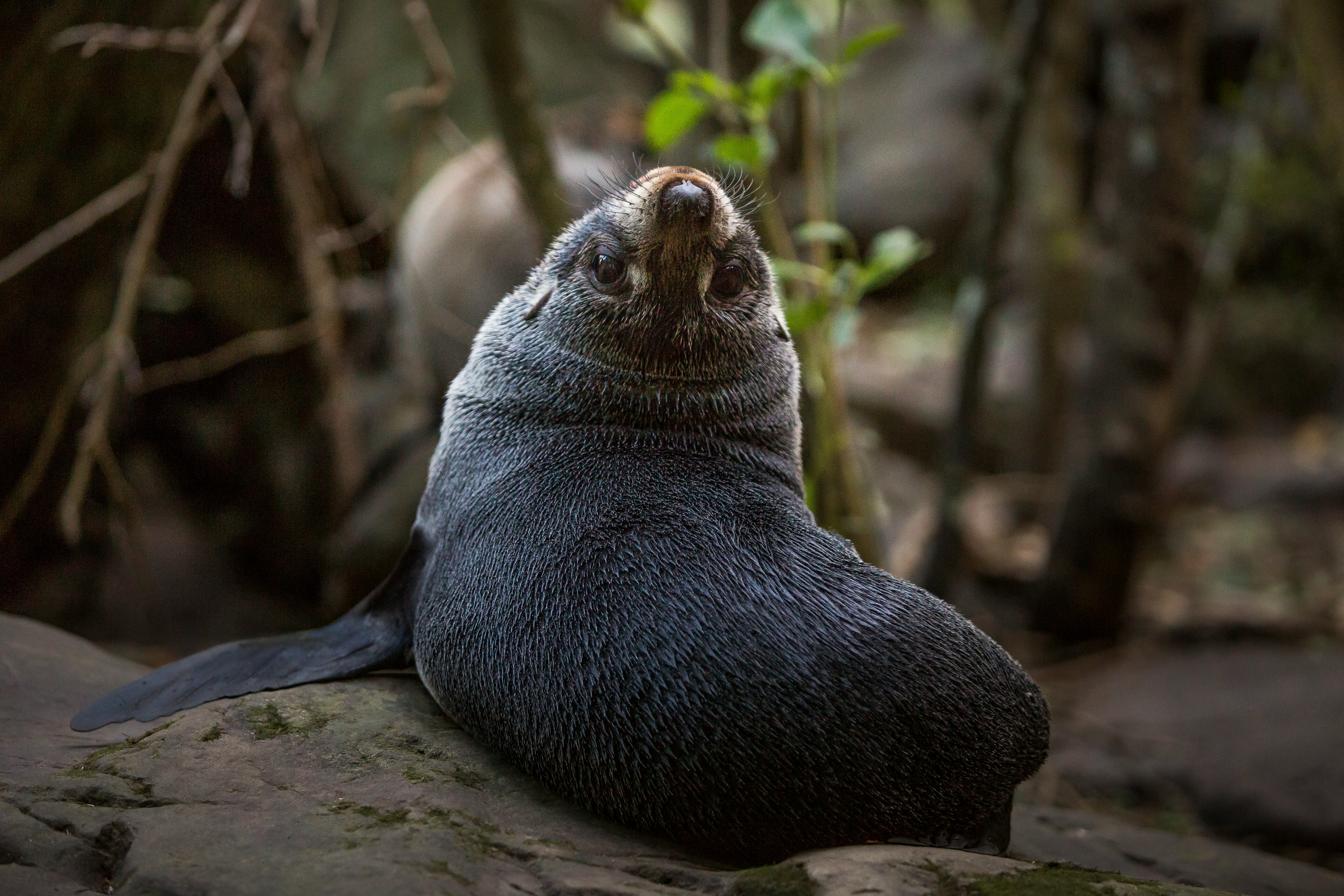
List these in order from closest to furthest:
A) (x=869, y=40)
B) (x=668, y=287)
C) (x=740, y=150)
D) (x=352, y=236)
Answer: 1. (x=668, y=287)
2. (x=869, y=40)
3. (x=740, y=150)
4. (x=352, y=236)

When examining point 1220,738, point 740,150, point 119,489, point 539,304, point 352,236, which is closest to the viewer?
point 539,304

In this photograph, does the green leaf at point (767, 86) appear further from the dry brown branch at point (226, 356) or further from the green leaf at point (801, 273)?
the dry brown branch at point (226, 356)

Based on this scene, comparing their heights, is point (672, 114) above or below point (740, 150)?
above

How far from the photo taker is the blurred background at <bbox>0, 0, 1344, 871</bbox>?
17.6 ft

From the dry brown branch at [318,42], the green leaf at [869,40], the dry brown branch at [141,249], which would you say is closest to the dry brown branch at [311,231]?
the dry brown branch at [318,42]

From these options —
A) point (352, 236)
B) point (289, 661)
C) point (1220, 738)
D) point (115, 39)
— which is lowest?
point (1220, 738)

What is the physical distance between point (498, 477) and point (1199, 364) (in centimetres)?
790

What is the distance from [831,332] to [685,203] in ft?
7.44

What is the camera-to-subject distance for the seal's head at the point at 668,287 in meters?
3.44

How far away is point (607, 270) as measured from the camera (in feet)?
11.8

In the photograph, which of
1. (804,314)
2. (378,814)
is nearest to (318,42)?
(804,314)

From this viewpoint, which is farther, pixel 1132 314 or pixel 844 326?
pixel 1132 314

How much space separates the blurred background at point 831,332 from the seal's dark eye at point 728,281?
2.70 feet

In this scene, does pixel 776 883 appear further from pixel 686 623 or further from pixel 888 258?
pixel 888 258
